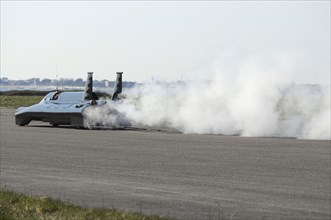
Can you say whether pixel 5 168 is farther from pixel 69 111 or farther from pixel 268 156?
pixel 69 111

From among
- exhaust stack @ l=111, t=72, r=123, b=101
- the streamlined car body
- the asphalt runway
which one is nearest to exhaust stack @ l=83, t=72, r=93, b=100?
the streamlined car body

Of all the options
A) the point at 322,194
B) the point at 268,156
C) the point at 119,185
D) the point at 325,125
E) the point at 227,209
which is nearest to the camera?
the point at 227,209

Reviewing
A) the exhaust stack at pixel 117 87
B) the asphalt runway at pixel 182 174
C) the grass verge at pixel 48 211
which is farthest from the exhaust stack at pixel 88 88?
the grass verge at pixel 48 211

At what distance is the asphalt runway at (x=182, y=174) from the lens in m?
10.6

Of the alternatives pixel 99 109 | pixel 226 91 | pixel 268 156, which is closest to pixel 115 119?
pixel 99 109

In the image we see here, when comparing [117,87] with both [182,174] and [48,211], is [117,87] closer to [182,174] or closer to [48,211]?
[182,174]

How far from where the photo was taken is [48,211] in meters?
9.88

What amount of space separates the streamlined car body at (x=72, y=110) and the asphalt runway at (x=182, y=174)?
622cm

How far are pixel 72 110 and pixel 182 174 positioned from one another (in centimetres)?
1561

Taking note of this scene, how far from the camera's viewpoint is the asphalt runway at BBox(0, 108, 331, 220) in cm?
1057

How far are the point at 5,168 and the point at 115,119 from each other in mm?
13514

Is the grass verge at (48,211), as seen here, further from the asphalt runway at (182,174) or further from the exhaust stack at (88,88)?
the exhaust stack at (88,88)

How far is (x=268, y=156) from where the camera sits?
16797 millimetres

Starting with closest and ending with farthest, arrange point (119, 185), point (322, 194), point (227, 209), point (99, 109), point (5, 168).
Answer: point (227, 209) < point (322, 194) < point (119, 185) < point (5, 168) < point (99, 109)
